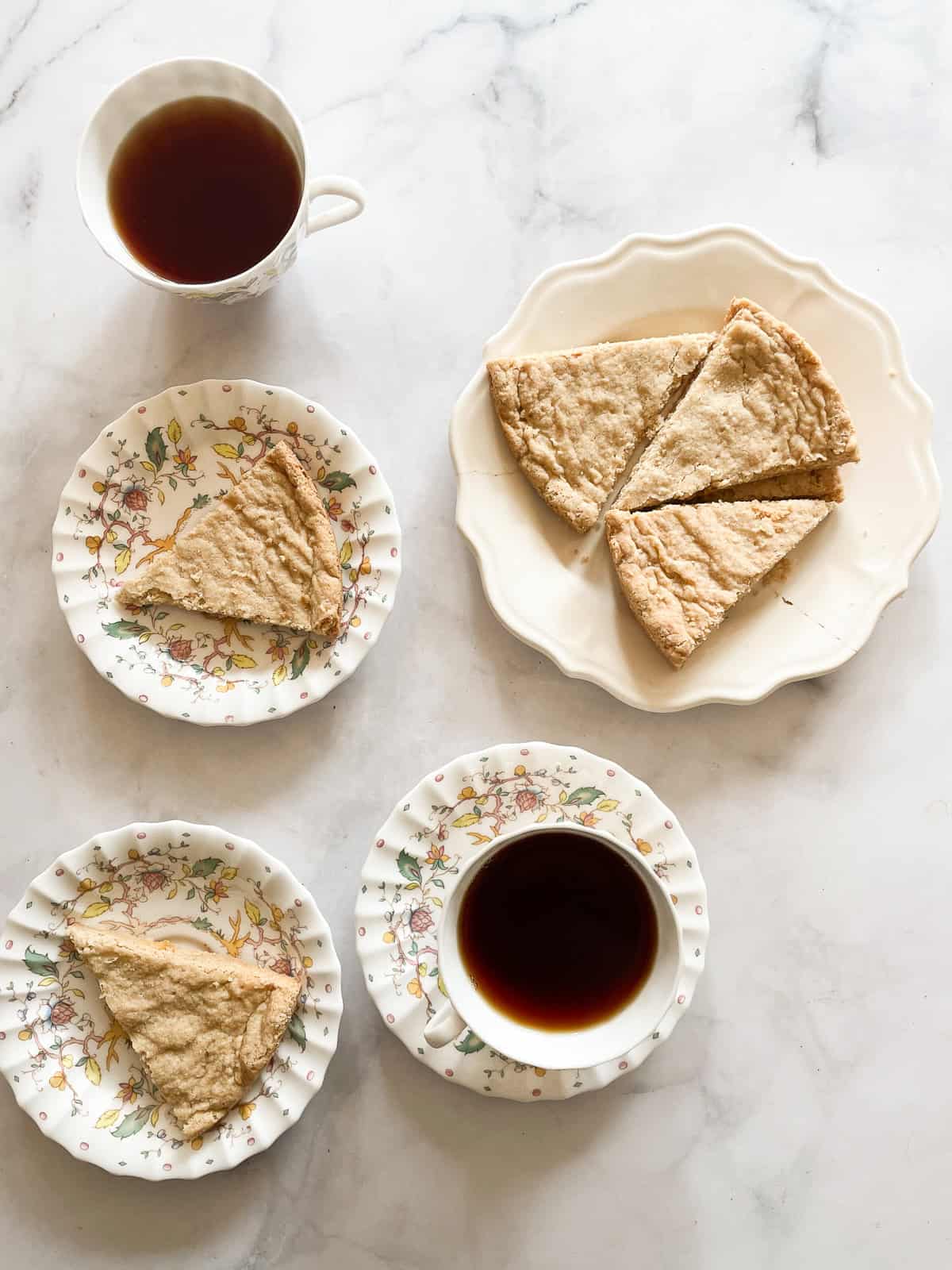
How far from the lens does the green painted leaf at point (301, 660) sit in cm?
223

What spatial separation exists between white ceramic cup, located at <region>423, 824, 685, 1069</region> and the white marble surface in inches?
14.9

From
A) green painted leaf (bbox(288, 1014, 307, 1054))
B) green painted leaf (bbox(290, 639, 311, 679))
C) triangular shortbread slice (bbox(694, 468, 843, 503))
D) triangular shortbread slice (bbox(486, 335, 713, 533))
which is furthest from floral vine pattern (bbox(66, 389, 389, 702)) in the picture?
triangular shortbread slice (bbox(694, 468, 843, 503))

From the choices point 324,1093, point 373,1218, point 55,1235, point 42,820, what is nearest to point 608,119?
point 42,820

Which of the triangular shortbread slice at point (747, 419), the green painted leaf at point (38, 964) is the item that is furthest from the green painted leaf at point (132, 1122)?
the triangular shortbread slice at point (747, 419)

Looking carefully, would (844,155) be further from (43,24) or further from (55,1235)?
(55,1235)

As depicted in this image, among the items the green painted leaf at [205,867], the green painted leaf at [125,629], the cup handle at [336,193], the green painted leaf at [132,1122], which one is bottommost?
the green painted leaf at [132,1122]

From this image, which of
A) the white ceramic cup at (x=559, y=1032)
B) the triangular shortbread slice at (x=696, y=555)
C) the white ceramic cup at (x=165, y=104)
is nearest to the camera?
the white ceramic cup at (x=559, y=1032)

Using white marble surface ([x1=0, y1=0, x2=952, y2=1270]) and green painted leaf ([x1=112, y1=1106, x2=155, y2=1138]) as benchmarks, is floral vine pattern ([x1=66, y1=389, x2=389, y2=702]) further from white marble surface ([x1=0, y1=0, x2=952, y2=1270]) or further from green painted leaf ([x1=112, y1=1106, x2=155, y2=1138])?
green painted leaf ([x1=112, y1=1106, x2=155, y2=1138])

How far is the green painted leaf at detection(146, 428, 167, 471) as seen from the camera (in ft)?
7.45

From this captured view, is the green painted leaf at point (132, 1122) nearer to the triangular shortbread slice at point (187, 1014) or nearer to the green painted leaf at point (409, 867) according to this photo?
the triangular shortbread slice at point (187, 1014)

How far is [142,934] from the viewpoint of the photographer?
2.22 m

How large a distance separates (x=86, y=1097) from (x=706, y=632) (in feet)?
4.88

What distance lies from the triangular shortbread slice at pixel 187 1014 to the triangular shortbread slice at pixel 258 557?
67cm

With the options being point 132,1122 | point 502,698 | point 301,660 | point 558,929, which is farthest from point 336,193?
point 132,1122
